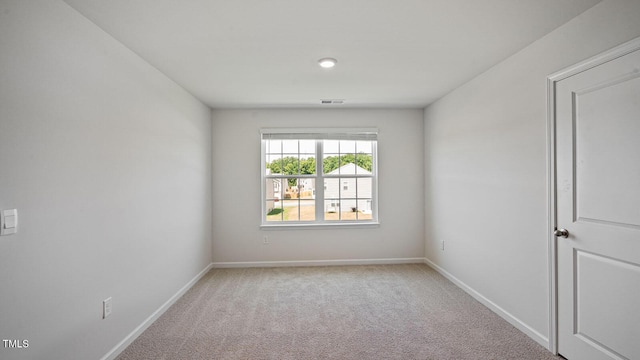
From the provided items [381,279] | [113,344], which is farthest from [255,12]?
[381,279]

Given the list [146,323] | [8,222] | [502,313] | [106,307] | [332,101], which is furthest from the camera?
[332,101]

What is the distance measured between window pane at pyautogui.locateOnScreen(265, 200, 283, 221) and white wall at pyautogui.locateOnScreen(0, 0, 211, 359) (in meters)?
1.72

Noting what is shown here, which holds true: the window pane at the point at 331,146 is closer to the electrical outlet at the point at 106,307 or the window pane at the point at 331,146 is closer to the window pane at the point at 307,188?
the window pane at the point at 307,188

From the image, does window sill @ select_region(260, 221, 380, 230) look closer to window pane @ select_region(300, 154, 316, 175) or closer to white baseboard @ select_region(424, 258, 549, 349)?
window pane @ select_region(300, 154, 316, 175)

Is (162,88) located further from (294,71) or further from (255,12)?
(255,12)

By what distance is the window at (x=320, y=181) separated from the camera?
4.68m

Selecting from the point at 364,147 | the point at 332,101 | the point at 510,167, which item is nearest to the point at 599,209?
the point at 510,167

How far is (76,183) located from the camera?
Answer: 1.91 meters

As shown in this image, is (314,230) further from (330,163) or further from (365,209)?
(330,163)

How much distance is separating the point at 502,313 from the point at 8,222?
11.9ft

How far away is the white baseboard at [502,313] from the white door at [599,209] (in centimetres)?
17

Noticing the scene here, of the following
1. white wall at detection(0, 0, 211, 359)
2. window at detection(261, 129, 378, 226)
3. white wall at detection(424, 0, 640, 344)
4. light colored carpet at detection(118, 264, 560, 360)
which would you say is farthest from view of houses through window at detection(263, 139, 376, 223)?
white wall at detection(0, 0, 211, 359)

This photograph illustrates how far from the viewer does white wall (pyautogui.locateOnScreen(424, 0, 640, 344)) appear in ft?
6.84

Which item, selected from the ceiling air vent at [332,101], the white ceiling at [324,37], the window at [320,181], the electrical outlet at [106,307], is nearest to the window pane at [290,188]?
the window at [320,181]
